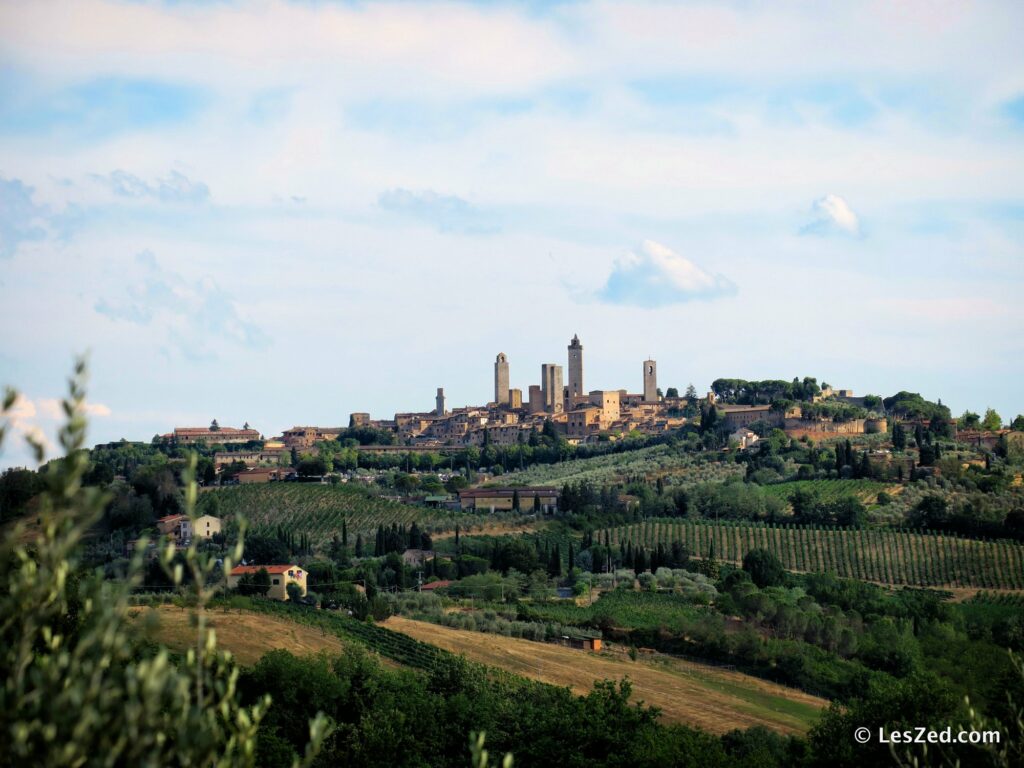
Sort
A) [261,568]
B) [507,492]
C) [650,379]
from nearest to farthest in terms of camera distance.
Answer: [261,568] < [507,492] < [650,379]

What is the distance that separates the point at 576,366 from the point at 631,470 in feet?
163

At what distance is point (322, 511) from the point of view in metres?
74.7

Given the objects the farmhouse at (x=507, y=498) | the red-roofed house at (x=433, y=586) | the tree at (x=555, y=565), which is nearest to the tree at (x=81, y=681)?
the red-roofed house at (x=433, y=586)

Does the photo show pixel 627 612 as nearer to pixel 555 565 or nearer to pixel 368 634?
pixel 555 565

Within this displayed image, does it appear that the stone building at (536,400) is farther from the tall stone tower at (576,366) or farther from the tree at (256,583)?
the tree at (256,583)

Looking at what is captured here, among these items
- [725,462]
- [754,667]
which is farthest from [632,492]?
[754,667]

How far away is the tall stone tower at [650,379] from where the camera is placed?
469ft

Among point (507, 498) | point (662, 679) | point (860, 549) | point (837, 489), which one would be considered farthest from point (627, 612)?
point (837, 489)

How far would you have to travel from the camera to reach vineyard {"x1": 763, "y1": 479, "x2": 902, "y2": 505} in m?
73.3

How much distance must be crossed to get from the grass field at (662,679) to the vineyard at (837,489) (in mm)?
32862

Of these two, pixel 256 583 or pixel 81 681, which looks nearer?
pixel 81 681

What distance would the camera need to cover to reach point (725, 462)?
90.9 meters

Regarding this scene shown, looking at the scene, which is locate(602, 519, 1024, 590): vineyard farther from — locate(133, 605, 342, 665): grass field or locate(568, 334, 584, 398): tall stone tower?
locate(568, 334, 584, 398): tall stone tower

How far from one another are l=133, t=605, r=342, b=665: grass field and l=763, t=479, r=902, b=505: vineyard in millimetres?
39558
